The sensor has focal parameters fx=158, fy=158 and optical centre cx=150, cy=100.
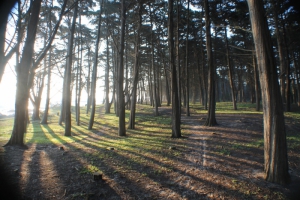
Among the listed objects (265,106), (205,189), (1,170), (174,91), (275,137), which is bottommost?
(205,189)

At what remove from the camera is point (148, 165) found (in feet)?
17.0

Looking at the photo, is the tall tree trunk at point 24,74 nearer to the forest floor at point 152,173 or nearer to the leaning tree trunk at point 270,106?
the forest floor at point 152,173

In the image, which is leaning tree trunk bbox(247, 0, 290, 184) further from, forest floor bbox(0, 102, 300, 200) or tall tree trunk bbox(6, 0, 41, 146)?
tall tree trunk bbox(6, 0, 41, 146)

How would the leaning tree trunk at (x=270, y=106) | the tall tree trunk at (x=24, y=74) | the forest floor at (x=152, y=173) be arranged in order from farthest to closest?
the tall tree trunk at (x=24, y=74)
the leaning tree trunk at (x=270, y=106)
the forest floor at (x=152, y=173)

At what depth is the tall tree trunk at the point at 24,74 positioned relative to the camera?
6316mm

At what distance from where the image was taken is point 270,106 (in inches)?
164

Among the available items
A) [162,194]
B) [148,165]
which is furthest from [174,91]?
[162,194]

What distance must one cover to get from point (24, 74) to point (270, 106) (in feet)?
28.3

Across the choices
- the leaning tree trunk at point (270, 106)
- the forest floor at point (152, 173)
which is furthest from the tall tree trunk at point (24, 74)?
the leaning tree trunk at point (270, 106)

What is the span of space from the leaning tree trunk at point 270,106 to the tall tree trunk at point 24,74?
25.4 ft

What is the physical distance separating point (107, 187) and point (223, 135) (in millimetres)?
7148

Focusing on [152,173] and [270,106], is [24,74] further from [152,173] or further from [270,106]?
[270,106]

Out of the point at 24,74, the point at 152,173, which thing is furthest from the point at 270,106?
the point at 24,74

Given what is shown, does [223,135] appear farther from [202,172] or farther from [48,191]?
[48,191]
